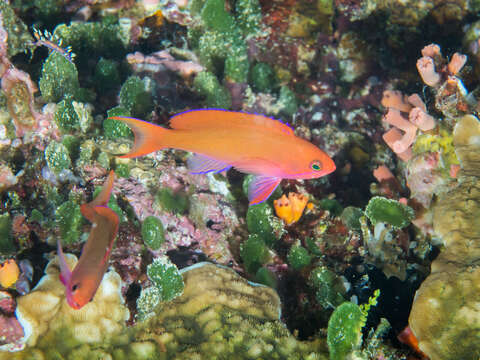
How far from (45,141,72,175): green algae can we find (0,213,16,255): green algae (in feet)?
2.12

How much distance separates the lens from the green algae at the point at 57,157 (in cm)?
344

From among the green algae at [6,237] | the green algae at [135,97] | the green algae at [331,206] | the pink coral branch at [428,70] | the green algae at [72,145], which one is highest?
the pink coral branch at [428,70]

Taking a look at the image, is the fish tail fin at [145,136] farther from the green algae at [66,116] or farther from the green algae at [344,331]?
the green algae at [344,331]

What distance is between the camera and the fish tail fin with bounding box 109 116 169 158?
283cm

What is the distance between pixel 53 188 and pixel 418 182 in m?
4.29

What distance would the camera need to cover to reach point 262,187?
10.6 ft

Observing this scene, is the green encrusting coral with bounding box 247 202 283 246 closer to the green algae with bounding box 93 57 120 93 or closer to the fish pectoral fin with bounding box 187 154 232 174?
the fish pectoral fin with bounding box 187 154 232 174

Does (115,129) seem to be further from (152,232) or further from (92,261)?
(92,261)

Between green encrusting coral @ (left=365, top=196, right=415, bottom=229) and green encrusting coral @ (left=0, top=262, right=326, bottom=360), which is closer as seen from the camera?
green encrusting coral @ (left=0, top=262, right=326, bottom=360)

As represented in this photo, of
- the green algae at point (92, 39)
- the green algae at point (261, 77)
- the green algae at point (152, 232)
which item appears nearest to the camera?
the green algae at point (152, 232)

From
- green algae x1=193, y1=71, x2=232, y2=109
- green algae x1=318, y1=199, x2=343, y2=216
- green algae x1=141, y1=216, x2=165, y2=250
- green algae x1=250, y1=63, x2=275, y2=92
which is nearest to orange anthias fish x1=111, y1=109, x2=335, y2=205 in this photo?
green algae x1=141, y1=216, x2=165, y2=250

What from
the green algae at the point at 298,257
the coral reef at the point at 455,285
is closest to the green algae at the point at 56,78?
the green algae at the point at 298,257

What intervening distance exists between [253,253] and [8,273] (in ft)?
7.46

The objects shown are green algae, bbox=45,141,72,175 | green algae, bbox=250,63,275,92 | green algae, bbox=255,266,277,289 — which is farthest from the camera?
green algae, bbox=250,63,275,92
